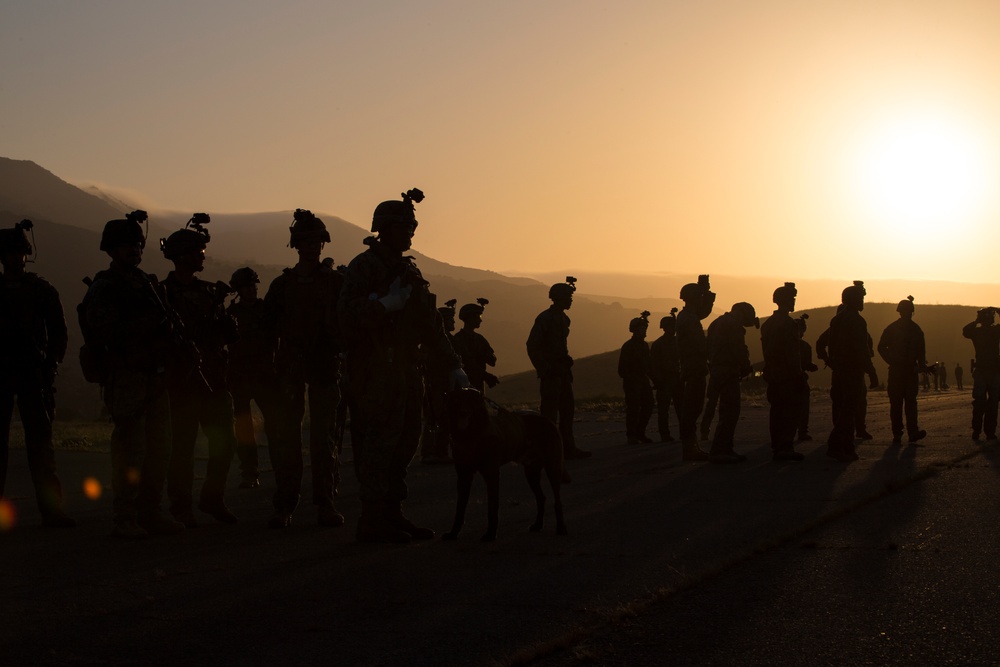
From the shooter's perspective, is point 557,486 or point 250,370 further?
point 250,370

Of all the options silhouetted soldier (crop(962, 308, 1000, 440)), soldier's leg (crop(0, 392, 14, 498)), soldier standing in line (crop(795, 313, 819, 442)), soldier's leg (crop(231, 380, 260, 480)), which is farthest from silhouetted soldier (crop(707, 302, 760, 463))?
soldier's leg (crop(0, 392, 14, 498))

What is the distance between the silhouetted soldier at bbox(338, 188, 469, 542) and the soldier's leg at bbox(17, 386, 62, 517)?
10.1ft

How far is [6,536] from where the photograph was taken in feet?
28.9

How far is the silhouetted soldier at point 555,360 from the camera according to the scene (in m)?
15.6

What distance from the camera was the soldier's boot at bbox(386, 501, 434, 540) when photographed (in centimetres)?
831

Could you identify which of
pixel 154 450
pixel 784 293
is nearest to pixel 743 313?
pixel 784 293

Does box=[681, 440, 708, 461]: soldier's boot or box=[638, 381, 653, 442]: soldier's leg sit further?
box=[638, 381, 653, 442]: soldier's leg

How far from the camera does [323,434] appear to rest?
9.40 m

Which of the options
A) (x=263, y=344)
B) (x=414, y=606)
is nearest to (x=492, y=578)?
(x=414, y=606)

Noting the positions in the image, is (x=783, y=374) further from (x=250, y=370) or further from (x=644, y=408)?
(x=250, y=370)

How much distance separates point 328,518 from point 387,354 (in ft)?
5.67

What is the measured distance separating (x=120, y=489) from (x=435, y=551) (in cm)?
262

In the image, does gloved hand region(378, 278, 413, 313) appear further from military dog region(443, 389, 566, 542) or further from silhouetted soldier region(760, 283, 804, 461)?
silhouetted soldier region(760, 283, 804, 461)

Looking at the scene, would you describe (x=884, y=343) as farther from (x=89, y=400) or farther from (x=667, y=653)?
(x=89, y=400)
